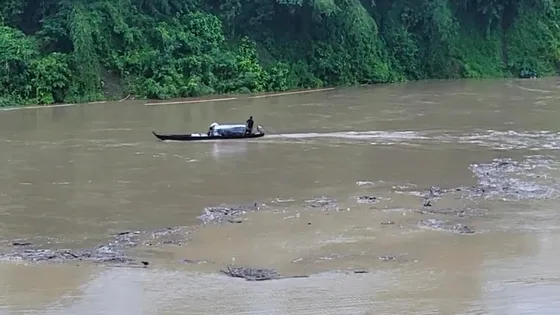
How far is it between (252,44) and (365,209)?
19.8 meters

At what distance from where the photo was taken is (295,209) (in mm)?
10930

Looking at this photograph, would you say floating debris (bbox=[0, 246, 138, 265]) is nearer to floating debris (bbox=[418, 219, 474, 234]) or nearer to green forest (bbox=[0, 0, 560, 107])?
floating debris (bbox=[418, 219, 474, 234])

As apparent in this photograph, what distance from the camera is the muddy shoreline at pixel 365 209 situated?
858cm

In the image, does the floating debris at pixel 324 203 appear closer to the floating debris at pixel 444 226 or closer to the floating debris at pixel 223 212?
the floating debris at pixel 223 212

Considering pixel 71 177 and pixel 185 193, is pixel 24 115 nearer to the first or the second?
pixel 71 177

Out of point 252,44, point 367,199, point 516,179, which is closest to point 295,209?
point 367,199

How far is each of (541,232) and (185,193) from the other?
4.99m

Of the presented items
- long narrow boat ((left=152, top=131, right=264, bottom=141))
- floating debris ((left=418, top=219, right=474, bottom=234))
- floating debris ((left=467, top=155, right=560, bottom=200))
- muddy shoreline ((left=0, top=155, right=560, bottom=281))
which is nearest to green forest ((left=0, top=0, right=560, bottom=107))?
long narrow boat ((left=152, top=131, right=264, bottom=141))

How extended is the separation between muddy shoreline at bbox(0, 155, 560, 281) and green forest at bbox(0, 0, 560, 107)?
48.4 feet

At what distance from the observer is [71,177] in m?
13.4

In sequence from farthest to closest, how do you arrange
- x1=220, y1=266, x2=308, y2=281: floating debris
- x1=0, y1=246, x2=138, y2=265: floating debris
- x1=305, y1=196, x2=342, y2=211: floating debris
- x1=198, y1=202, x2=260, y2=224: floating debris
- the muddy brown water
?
x1=305, y1=196, x2=342, y2=211: floating debris
x1=198, y1=202, x2=260, y2=224: floating debris
x1=0, y1=246, x2=138, y2=265: floating debris
x1=220, y1=266, x2=308, y2=281: floating debris
the muddy brown water

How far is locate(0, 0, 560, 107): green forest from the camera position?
25.5 metres

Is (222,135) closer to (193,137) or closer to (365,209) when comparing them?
(193,137)

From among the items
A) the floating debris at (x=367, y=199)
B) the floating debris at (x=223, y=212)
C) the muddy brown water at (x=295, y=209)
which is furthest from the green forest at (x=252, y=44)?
the floating debris at (x=367, y=199)
